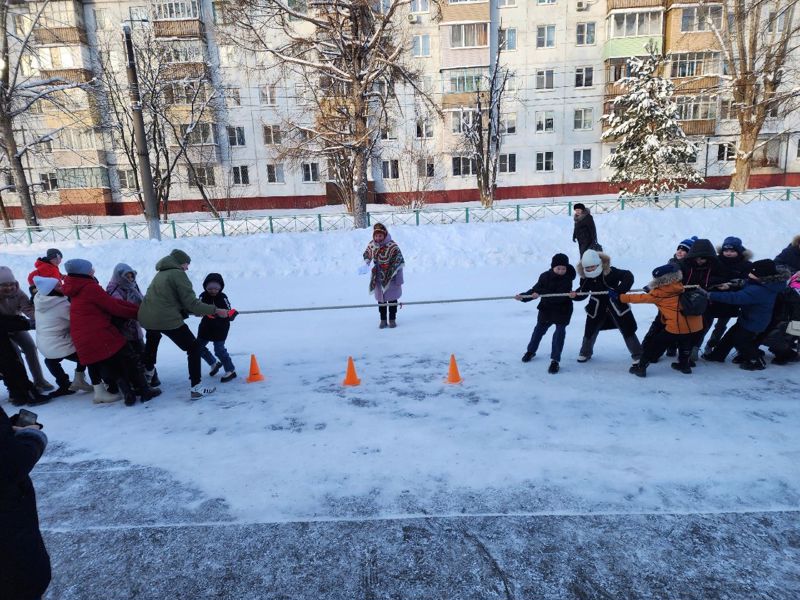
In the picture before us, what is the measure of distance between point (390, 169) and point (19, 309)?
30692 millimetres

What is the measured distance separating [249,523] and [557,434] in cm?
257

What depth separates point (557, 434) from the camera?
4.16 meters

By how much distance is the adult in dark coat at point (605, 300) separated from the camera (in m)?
5.66

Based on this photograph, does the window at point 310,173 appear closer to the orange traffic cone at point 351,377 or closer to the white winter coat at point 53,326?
the white winter coat at point 53,326

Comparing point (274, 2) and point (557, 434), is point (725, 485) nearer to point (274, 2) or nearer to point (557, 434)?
point (557, 434)

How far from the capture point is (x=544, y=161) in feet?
112

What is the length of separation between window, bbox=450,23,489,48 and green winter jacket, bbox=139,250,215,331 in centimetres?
3076

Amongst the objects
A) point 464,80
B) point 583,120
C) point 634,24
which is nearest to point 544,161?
point 583,120

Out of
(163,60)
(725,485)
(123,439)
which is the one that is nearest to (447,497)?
(725,485)

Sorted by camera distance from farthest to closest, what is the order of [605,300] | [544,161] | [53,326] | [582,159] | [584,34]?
[544,161] → [582,159] → [584,34] → [605,300] → [53,326]

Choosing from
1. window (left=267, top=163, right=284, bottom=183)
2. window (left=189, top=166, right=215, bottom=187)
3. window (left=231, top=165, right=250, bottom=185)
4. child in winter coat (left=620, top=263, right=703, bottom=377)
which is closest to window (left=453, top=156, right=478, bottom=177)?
window (left=267, top=163, right=284, bottom=183)

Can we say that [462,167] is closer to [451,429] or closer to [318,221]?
[318,221]

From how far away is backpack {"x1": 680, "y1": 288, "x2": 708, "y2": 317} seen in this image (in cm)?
521

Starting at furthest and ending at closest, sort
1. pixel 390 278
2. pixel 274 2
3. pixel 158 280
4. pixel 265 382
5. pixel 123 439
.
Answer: pixel 274 2, pixel 390 278, pixel 265 382, pixel 158 280, pixel 123 439
